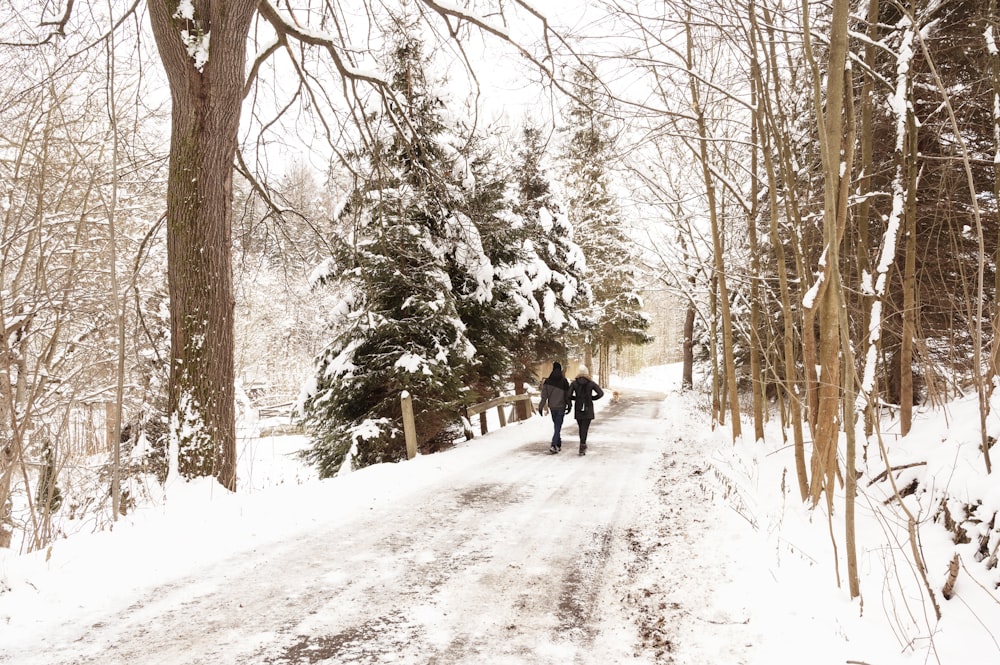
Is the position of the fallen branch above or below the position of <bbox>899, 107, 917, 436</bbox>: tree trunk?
below

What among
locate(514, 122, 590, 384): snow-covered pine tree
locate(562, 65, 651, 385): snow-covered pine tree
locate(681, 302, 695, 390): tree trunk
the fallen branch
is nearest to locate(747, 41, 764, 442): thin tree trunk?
the fallen branch

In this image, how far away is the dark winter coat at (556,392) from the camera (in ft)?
34.8

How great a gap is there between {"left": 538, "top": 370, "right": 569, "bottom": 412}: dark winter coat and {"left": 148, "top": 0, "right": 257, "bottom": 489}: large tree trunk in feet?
20.1

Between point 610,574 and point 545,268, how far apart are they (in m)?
13.1

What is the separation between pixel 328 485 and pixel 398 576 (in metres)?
3.07

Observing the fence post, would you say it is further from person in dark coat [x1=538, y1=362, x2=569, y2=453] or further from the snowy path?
the snowy path

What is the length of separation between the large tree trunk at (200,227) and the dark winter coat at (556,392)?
6.13 m

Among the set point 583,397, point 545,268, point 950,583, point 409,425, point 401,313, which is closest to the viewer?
point 950,583

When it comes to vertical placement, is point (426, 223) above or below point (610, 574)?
above

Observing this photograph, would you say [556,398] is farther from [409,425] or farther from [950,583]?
[950,583]

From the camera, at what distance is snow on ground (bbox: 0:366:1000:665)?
2.97m

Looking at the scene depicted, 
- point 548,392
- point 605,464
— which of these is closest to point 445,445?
point 548,392

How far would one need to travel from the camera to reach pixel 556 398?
1065cm

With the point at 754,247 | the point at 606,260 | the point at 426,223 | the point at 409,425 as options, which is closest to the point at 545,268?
the point at 426,223
